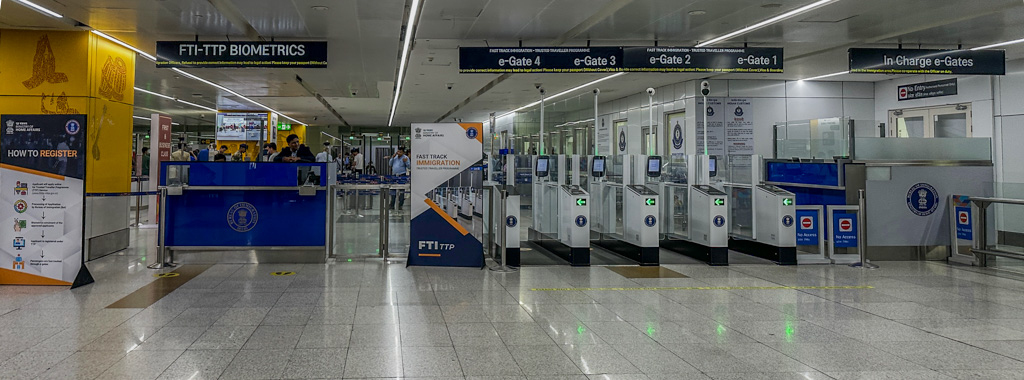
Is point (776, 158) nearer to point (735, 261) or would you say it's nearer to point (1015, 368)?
point (735, 261)

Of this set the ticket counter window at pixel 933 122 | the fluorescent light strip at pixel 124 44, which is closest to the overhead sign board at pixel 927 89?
the ticket counter window at pixel 933 122

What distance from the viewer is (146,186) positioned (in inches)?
489

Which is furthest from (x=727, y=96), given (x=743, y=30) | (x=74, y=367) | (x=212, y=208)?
(x=74, y=367)

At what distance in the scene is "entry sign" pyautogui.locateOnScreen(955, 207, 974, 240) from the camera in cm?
734

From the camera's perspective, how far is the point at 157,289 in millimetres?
5293

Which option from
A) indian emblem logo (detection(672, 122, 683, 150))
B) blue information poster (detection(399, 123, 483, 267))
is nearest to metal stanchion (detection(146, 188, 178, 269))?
blue information poster (detection(399, 123, 483, 267))

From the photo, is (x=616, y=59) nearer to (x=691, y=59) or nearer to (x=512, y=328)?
(x=691, y=59)

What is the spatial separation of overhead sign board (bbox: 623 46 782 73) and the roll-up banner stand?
2644 mm

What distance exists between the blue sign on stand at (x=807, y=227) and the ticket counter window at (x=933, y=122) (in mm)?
4670

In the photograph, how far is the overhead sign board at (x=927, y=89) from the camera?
9.99 metres

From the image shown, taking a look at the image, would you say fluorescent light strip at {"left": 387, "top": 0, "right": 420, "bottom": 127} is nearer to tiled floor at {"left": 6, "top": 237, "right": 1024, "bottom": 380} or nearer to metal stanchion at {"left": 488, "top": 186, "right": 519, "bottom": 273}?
metal stanchion at {"left": 488, "top": 186, "right": 519, "bottom": 273}

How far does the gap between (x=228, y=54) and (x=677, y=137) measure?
937cm

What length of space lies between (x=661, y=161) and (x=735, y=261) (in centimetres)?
163

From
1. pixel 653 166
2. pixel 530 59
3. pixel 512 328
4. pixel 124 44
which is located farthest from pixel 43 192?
pixel 653 166
